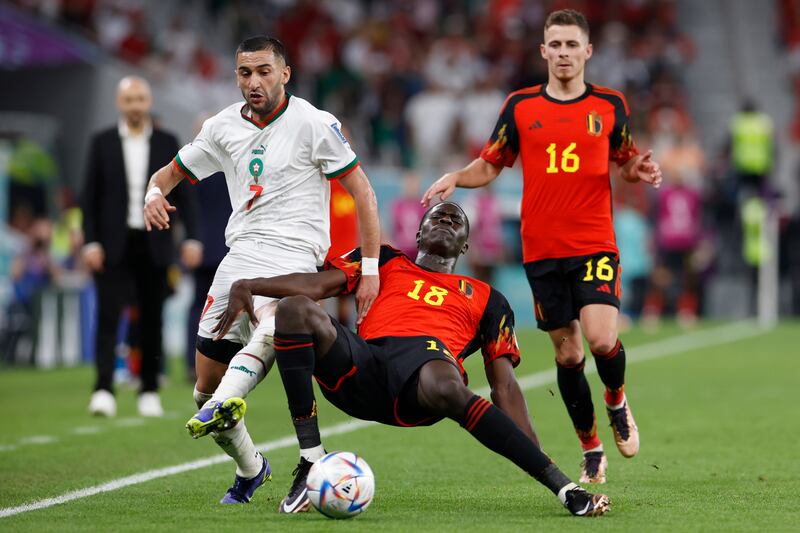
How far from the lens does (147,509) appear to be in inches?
251

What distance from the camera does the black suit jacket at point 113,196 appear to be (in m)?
10.8

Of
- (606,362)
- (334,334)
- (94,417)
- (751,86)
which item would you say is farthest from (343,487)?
(751,86)

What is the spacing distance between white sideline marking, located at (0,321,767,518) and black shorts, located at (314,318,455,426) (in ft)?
4.51

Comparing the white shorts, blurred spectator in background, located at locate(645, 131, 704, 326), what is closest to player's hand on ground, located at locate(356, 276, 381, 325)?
the white shorts

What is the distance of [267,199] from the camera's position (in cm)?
666

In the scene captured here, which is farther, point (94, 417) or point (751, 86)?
point (751, 86)

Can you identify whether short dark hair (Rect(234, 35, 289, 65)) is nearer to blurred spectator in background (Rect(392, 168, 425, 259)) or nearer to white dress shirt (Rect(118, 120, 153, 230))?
white dress shirt (Rect(118, 120, 153, 230))

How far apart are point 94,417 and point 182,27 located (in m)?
14.2

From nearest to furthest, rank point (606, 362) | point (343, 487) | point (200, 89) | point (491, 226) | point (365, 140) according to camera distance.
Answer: point (343, 487) < point (606, 362) < point (491, 226) < point (200, 89) < point (365, 140)

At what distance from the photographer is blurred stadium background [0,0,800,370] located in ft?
60.2

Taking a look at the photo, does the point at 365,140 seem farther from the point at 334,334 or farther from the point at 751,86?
the point at 334,334

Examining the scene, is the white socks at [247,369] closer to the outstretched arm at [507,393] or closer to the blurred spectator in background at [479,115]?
the outstretched arm at [507,393]

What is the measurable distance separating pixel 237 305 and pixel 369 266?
0.60m

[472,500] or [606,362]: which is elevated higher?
[606,362]
